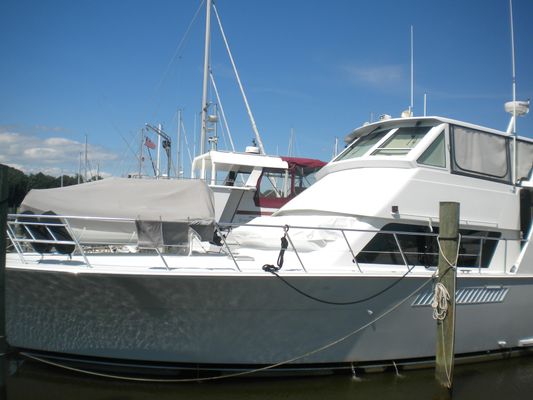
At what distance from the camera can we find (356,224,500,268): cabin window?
6.61 m

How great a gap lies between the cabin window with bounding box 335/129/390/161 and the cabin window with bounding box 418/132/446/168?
97 cm

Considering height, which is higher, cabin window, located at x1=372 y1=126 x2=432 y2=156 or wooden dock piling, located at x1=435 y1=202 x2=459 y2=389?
cabin window, located at x1=372 y1=126 x2=432 y2=156

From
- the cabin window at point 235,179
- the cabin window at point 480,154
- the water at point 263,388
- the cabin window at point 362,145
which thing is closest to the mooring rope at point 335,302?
the water at point 263,388

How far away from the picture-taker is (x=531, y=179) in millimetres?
8195

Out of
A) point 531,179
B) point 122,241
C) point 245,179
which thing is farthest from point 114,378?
point 245,179

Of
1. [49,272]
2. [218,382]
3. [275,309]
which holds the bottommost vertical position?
[218,382]

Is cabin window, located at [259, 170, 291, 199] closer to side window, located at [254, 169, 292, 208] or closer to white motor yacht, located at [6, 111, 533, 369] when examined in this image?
side window, located at [254, 169, 292, 208]

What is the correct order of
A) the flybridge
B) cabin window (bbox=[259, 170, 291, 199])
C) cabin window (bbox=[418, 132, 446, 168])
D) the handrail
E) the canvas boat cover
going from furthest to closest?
cabin window (bbox=[259, 170, 291, 199]) < the flybridge < cabin window (bbox=[418, 132, 446, 168]) < the canvas boat cover < the handrail

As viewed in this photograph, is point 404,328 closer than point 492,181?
Yes

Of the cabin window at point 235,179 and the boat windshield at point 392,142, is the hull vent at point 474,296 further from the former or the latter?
the cabin window at point 235,179

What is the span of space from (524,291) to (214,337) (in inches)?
196

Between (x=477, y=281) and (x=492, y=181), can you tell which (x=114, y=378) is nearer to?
Result: (x=477, y=281)

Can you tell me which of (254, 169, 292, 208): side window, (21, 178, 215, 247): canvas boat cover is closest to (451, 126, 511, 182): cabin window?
(21, 178, 215, 247): canvas boat cover

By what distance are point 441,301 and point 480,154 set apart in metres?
3.09
